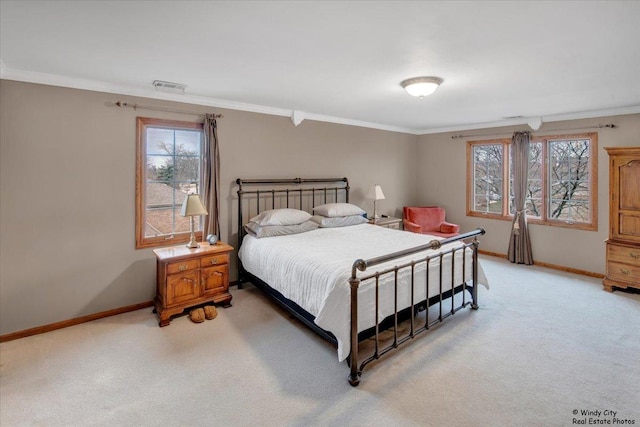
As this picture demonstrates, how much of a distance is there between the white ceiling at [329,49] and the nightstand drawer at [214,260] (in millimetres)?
1898

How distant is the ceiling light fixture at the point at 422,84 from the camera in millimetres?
3188

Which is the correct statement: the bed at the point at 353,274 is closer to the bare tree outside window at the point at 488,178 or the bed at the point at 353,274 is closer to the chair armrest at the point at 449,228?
the chair armrest at the point at 449,228

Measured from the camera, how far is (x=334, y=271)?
262cm

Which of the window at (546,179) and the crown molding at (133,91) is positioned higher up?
the crown molding at (133,91)

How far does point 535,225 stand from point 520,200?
1.59 feet

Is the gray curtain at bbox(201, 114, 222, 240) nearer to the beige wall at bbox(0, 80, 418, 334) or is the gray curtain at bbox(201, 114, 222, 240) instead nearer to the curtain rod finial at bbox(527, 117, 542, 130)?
the beige wall at bbox(0, 80, 418, 334)

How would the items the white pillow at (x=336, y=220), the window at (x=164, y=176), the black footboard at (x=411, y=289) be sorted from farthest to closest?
the white pillow at (x=336, y=220), the window at (x=164, y=176), the black footboard at (x=411, y=289)

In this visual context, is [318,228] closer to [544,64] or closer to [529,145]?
[544,64]

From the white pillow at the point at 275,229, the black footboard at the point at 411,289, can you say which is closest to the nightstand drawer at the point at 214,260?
the white pillow at the point at 275,229

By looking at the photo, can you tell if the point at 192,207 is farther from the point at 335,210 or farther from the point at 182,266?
the point at 335,210

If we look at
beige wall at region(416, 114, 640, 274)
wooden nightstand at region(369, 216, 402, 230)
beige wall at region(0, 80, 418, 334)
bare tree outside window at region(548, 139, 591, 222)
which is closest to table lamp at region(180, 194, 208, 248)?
beige wall at region(0, 80, 418, 334)

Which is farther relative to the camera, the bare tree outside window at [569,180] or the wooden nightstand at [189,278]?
the bare tree outside window at [569,180]

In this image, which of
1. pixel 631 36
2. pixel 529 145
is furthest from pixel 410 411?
pixel 529 145

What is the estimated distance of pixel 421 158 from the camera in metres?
7.02
